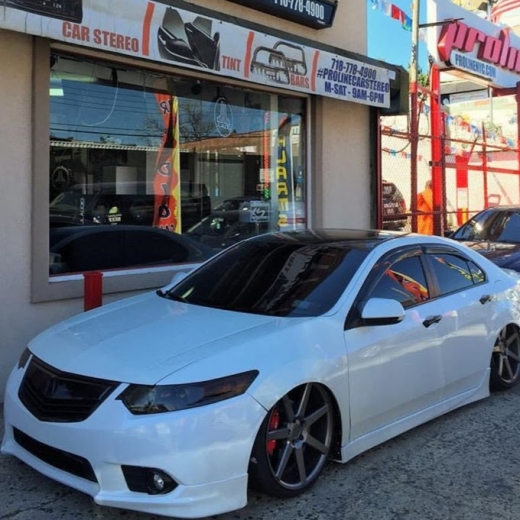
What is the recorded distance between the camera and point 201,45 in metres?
6.27

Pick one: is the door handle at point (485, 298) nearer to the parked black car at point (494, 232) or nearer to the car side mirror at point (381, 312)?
the car side mirror at point (381, 312)

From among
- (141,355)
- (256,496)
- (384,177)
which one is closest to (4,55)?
(141,355)

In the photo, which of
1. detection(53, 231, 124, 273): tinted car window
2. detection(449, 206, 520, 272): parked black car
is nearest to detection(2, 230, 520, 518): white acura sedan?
detection(53, 231, 124, 273): tinted car window

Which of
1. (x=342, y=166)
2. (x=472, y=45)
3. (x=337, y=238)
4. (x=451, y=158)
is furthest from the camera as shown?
(x=451, y=158)

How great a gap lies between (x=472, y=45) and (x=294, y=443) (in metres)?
12.3

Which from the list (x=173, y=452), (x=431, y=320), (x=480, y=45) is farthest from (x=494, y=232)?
(x=173, y=452)

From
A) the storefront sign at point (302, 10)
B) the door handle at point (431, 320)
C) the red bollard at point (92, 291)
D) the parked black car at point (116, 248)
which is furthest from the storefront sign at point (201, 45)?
the door handle at point (431, 320)

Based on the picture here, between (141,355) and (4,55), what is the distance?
339 centimetres

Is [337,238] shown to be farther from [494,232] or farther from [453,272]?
[494,232]

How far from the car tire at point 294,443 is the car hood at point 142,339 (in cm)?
45

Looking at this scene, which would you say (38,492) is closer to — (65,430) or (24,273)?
(65,430)

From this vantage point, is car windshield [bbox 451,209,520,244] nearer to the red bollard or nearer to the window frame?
the window frame

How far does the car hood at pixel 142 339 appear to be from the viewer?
3.31 m

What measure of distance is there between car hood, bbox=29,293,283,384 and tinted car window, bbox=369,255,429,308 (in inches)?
34.7
